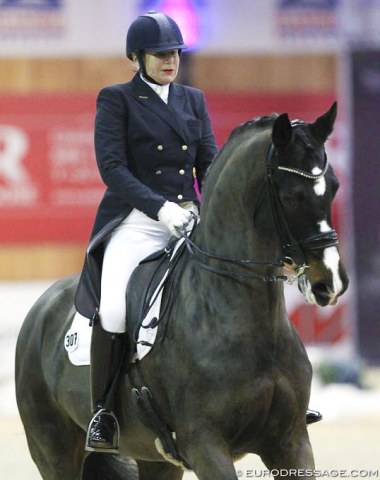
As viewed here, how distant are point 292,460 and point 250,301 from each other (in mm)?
605

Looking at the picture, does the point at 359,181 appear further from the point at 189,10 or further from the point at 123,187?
the point at 123,187

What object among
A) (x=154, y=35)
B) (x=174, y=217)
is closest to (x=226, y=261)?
(x=174, y=217)

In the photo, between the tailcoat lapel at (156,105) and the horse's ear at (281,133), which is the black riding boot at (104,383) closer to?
the tailcoat lapel at (156,105)

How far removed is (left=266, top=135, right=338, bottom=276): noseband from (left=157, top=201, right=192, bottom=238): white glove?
0.54 meters

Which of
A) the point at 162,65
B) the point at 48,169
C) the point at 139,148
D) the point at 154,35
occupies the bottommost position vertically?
the point at 48,169

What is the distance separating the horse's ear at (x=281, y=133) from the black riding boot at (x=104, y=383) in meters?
1.13

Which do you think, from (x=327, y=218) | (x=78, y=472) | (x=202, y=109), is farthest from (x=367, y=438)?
(x=327, y=218)

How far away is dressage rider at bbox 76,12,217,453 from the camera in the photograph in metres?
5.09

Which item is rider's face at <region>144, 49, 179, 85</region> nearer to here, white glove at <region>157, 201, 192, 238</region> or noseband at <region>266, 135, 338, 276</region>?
white glove at <region>157, 201, 192, 238</region>

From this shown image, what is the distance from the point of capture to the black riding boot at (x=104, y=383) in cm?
507

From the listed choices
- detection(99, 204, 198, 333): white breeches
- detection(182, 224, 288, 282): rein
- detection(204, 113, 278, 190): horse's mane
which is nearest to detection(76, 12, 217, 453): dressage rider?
detection(99, 204, 198, 333): white breeches

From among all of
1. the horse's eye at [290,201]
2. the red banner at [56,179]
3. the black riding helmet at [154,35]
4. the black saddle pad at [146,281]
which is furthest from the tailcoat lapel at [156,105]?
the red banner at [56,179]

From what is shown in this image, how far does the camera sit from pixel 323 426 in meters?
10.2

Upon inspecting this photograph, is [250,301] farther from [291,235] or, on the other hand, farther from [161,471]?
[161,471]
